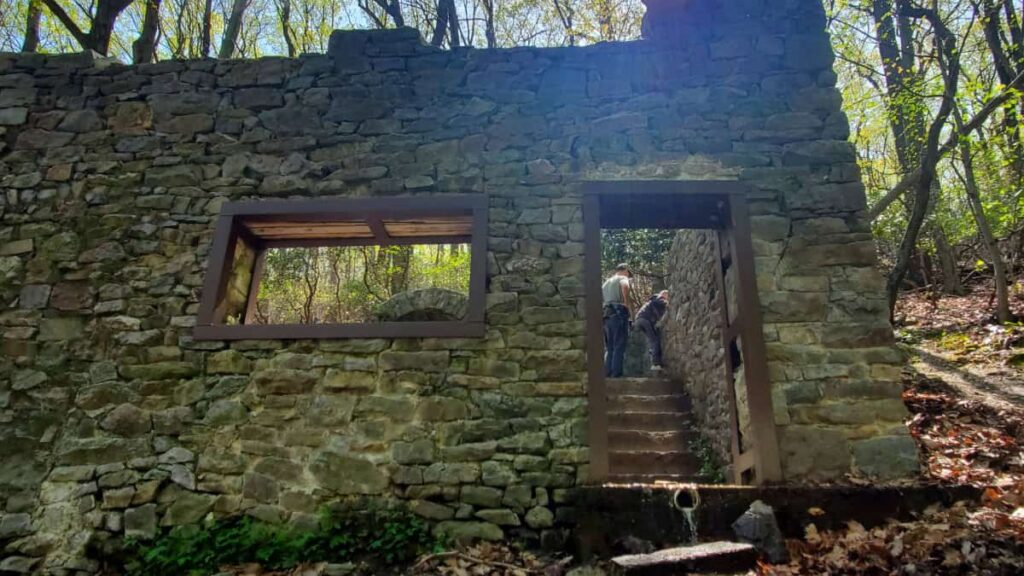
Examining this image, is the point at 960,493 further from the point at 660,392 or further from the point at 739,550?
the point at 660,392

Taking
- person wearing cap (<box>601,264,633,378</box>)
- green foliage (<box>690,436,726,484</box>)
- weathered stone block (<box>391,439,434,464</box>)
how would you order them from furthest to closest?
1. person wearing cap (<box>601,264,633,378</box>)
2. green foliage (<box>690,436,726,484</box>)
3. weathered stone block (<box>391,439,434,464</box>)

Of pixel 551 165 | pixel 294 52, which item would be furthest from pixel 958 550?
pixel 294 52

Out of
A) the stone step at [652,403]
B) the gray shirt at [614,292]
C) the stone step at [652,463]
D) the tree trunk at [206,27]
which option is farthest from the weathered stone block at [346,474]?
the tree trunk at [206,27]

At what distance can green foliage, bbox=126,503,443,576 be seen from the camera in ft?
10.9

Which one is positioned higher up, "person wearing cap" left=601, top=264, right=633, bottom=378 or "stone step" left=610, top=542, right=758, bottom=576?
"person wearing cap" left=601, top=264, right=633, bottom=378

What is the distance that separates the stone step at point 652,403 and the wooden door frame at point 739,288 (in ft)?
6.97

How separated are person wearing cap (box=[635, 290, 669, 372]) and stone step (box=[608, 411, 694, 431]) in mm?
1878

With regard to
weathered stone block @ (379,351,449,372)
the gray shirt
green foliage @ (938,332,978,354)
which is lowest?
weathered stone block @ (379,351,449,372)

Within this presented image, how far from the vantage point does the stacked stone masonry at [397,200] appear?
11.6 feet

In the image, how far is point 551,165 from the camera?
411cm

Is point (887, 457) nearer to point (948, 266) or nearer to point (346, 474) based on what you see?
point (346, 474)

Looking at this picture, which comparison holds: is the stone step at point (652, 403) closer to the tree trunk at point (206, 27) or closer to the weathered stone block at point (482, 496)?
the weathered stone block at point (482, 496)

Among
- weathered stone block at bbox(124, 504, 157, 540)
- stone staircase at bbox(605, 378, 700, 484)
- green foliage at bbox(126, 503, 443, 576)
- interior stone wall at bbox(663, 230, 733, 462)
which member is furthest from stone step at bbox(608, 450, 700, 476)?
weathered stone block at bbox(124, 504, 157, 540)

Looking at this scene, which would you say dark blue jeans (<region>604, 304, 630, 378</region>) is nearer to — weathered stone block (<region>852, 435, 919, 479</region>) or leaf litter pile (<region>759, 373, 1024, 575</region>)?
leaf litter pile (<region>759, 373, 1024, 575</region>)
